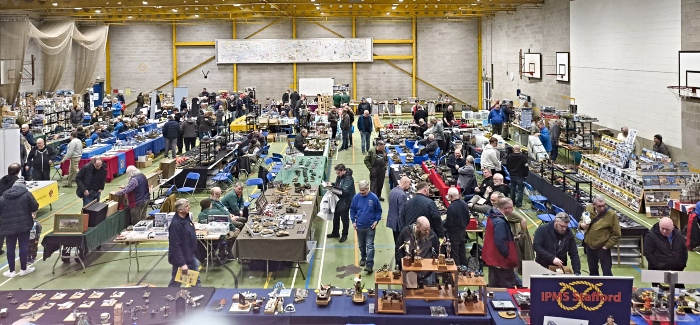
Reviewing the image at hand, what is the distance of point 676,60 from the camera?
1417 centimetres

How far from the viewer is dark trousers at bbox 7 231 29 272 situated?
9.07m

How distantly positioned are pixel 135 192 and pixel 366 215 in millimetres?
4156

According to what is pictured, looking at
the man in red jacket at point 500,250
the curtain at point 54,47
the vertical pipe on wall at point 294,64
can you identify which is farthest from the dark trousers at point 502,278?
the vertical pipe on wall at point 294,64

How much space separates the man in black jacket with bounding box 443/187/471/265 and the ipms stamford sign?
3040 mm

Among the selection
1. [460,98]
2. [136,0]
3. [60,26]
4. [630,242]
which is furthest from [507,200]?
[460,98]

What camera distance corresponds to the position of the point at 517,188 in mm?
13094

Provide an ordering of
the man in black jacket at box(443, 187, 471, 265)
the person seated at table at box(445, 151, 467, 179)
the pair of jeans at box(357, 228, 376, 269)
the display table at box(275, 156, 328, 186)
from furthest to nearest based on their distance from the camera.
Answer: the person seated at table at box(445, 151, 467, 179)
the display table at box(275, 156, 328, 186)
the pair of jeans at box(357, 228, 376, 269)
the man in black jacket at box(443, 187, 471, 265)

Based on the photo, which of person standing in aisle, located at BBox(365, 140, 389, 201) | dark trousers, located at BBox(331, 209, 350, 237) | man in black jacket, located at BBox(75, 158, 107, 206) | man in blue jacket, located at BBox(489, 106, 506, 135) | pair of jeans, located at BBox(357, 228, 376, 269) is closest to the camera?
pair of jeans, located at BBox(357, 228, 376, 269)

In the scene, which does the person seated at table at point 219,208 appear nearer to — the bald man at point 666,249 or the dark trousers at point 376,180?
the dark trousers at point 376,180

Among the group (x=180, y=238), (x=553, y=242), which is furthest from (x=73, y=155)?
(x=553, y=242)

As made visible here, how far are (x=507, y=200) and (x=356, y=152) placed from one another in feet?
44.0

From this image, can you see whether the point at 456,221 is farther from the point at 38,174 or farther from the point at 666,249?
the point at 38,174

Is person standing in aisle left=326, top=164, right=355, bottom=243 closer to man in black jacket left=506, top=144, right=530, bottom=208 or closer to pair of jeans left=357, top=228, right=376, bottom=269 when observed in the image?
pair of jeans left=357, top=228, right=376, bottom=269

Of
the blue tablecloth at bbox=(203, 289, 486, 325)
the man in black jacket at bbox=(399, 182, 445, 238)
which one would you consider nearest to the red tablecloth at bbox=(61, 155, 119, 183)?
the man in black jacket at bbox=(399, 182, 445, 238)
